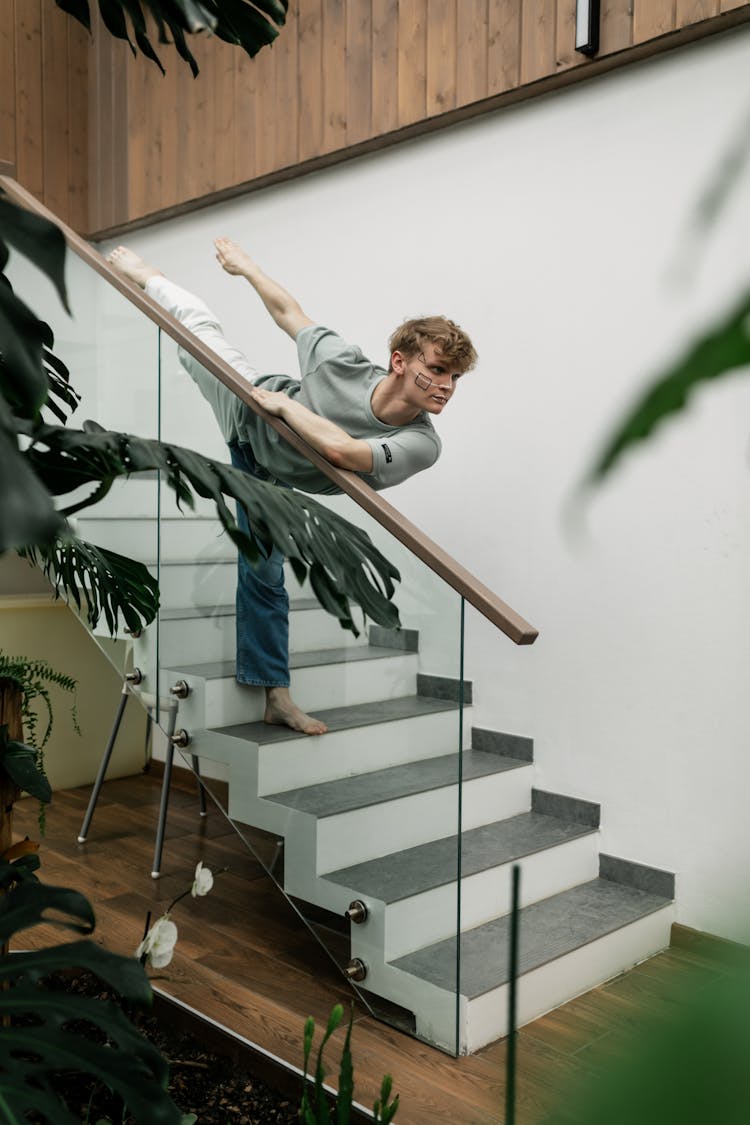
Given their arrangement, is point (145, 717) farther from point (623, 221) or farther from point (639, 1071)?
point (639, 1071)

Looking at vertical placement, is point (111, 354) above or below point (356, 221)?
below

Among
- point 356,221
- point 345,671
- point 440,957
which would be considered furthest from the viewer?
point 356,221

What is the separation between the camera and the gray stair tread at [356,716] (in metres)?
2.33

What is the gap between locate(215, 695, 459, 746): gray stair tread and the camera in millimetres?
2334

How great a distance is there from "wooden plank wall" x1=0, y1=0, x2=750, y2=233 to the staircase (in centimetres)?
186

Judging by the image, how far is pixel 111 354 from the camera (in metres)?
3.01

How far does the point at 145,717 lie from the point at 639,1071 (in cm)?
459

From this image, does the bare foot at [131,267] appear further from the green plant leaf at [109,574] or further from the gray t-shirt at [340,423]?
the green plant leaf at [109,574]

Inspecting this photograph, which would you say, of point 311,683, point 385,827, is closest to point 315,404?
point 311,683

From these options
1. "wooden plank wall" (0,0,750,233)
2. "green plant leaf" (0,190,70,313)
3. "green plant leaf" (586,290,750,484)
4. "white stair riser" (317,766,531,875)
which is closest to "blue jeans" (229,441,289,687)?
"white stair riser" (317,766,531,875)

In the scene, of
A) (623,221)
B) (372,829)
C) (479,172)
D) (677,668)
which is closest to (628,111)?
(623,221)

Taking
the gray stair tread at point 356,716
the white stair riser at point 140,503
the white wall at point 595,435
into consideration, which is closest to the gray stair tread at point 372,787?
the gray stair tread at point 356,716

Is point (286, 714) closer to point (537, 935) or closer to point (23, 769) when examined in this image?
point (537, 935)

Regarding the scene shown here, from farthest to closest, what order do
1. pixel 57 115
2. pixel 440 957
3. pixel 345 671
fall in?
pixel 57 115 → pixel 345 671 → pixel 440 957
